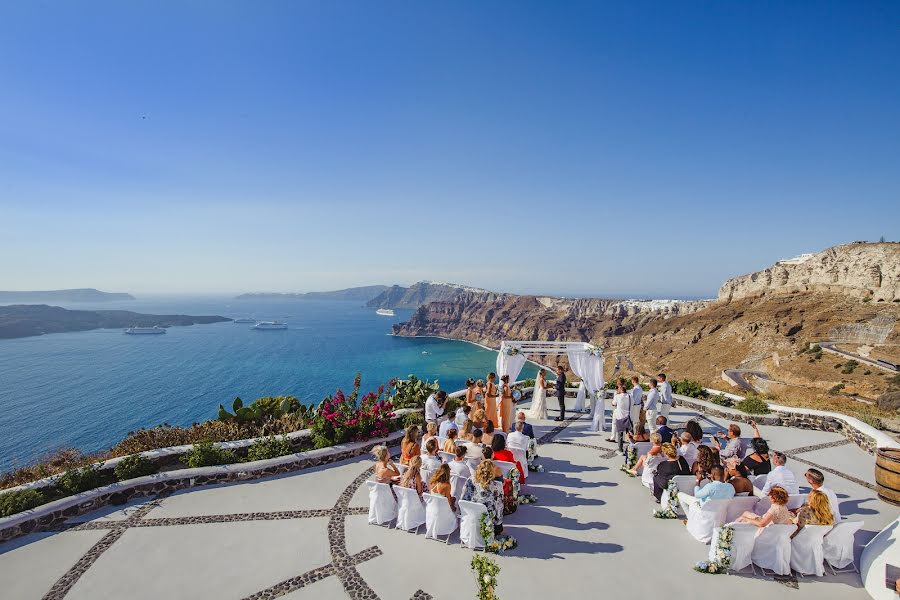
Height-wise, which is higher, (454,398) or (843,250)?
(843,250)

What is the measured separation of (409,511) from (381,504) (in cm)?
53

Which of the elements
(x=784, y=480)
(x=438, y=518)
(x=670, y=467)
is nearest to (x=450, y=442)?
(x=438, y=518)

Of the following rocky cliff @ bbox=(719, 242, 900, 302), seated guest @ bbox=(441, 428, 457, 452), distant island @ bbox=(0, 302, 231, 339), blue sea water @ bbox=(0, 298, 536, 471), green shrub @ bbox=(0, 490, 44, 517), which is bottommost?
blue sea water @ bbox=(0, 298, 536, 471)

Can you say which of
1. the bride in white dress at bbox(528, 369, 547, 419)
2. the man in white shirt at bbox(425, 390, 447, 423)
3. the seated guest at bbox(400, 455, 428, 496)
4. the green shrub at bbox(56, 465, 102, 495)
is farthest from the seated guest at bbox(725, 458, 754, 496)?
the green shrub at bbox(56, 465, 102, 495)

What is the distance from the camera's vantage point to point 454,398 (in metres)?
13.7

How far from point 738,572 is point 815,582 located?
95 cm

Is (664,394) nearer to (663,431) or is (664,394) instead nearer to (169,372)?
(663,431)

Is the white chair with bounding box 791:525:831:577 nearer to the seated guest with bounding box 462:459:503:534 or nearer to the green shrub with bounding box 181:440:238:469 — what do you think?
the seated guest with bounding box 462:459:503:534

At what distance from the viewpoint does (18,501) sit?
6797mm

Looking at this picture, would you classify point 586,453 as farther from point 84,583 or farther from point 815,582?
point 84,583

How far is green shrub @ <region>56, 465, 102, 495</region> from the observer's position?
7402mm

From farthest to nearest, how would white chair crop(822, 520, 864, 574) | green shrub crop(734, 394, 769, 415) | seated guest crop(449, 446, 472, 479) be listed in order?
green shrub crop(734, 394, 769, 415)
seated guest crop(449, 446, 472, 479)
white chair crop(822, 520, 864, 574)

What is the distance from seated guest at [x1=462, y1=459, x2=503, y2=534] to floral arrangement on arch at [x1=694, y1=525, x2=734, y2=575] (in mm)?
2885

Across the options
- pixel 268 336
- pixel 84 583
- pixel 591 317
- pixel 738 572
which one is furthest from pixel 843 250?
pixel 268 336
